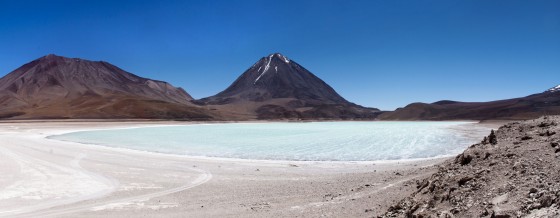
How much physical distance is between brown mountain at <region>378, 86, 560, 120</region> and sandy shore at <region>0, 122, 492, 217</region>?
99.7m

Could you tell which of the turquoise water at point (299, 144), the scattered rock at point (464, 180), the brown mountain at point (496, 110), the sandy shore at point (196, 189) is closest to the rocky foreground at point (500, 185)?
the scattered rock at point (464, 180)

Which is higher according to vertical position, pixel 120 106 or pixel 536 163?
pixel 120 106

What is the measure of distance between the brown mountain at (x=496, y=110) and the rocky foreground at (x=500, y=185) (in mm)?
102332

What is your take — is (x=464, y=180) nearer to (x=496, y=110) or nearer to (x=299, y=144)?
(x=299, y=144)

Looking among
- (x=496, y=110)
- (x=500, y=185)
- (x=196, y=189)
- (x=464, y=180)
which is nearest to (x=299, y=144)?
(x=196, y=189)

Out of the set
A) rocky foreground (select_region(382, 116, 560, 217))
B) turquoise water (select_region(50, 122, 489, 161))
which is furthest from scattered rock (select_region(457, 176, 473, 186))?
turquoise water (select_region(50, 122, 489, 161))

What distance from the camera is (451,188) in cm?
683

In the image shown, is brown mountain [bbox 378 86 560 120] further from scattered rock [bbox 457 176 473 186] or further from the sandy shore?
scattered rock [bbox 457 176 473 186]

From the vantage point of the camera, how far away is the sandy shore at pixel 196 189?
8906mm

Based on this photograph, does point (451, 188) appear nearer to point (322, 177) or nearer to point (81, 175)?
point (322, 177)

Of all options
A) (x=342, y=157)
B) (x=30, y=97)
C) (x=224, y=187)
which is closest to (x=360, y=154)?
(x=342, y=157)

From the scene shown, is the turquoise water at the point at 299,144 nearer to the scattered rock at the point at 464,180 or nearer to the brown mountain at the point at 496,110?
the scattered rock at the point at 464,180

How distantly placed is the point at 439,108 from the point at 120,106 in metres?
120

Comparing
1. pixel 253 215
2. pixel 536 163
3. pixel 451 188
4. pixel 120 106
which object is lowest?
pixel 253 215
